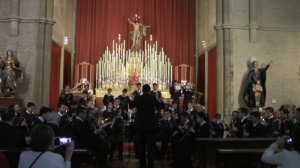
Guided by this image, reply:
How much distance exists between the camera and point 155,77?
59.7 ft

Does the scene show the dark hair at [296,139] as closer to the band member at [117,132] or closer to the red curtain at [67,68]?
the band member at [117,132]

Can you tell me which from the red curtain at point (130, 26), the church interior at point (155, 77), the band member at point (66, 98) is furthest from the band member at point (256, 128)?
the red curtain at point (130, 26)

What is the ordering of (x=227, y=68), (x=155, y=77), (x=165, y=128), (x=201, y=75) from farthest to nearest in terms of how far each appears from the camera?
1. (x=201, y=75)
2. (x=155, y=77)
3. (x=227, y=68)
4. (x=165, y=128)

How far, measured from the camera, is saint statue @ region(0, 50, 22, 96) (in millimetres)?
12672

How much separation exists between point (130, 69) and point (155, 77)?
3.88ft

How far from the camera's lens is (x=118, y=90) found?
1728 centimetres

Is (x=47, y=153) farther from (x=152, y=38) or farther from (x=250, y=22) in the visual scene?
(x=152, y=38)

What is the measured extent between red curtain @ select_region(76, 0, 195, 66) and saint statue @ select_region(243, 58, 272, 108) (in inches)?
246

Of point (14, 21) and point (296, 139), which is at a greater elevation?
A: point (14, 21)

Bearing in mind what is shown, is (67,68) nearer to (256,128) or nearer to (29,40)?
(29,40)

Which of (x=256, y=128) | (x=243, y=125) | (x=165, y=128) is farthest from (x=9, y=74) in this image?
(x=256, y=128)

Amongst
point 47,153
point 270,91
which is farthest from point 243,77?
point 47,153

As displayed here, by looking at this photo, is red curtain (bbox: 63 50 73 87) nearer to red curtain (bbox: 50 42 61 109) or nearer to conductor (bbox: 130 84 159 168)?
red curtain (bbox: 50 42 61 109)

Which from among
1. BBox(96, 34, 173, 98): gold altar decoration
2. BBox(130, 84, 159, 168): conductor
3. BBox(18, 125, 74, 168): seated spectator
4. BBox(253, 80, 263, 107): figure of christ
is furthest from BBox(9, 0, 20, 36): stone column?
BBox(18, 125, 74, 168): seated spectator
